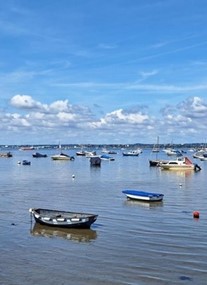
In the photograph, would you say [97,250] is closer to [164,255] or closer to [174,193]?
[164,255]

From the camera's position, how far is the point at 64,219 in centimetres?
3388

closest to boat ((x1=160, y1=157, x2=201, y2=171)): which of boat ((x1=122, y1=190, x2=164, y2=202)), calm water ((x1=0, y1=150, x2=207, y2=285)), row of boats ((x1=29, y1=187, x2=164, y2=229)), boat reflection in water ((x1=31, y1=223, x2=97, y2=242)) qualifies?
calm water ((x1=0, y1=150, x2=207, y2=285))

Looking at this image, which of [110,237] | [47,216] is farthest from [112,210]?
[110,237]

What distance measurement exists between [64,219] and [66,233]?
1.28 meters

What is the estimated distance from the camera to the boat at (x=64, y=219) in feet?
110

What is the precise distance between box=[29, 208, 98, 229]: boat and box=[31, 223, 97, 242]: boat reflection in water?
1.09 ft

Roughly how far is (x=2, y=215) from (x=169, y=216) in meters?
13.8

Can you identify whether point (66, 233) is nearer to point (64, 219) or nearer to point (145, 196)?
point (64, 219)

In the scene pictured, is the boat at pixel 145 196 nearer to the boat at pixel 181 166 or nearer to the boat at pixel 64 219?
the boat at pixel 64 219

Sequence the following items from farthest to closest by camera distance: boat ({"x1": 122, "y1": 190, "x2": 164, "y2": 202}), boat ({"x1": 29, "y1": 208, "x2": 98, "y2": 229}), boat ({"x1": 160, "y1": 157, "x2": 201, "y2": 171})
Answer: boat ({"x1": 160, "y1": 157, "x2": 201, "y2": 171})
boat ({"x1": 122, "y1": 190, "x2": 164, "y2": 202})
boat ({"x1": 29, "y1": 208, "x2": 98, "y2": 229})

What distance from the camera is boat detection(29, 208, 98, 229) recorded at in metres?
33.4

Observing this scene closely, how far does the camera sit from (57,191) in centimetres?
5928

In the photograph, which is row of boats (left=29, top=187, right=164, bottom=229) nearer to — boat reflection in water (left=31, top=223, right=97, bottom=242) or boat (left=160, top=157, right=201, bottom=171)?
boat reflection in water (left=31, top=223, right=97, bottom=242)

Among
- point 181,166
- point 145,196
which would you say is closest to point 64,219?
point 145,196
